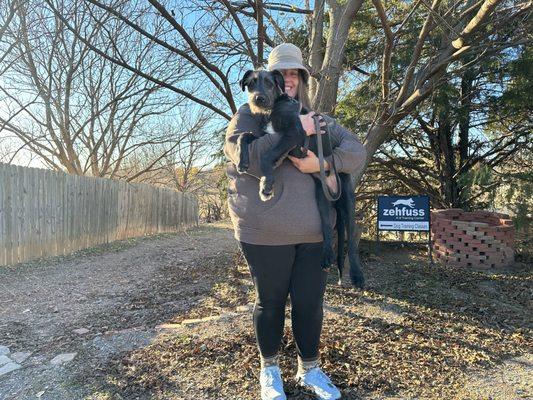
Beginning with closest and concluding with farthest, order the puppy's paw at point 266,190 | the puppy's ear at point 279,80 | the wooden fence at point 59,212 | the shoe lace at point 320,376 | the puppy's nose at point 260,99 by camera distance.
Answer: the puppy's paw at point 266,190 < the puppy's nose at point 260,99 < the puppy's ear at point 279,80 < the shoe lace at point 320,376 < the wooden fence at point 59,212

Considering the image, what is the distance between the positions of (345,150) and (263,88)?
57cm

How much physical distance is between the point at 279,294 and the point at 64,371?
168cm

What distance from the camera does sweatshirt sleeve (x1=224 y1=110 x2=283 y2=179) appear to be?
2137 millimetres

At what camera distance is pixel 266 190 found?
2129 mm

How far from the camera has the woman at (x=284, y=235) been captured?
2.20m

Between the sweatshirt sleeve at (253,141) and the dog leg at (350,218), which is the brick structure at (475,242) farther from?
the sweatshirt sleeve at (253,141)

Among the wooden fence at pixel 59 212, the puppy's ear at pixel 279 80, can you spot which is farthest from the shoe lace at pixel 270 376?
the wooden fence at pixel 59 212

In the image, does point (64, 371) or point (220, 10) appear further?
point (220, 10)

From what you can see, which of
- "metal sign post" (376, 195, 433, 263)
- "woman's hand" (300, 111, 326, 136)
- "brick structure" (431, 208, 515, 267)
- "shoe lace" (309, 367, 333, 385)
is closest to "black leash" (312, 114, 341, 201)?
"woman's hand" (300, 111, 326, 136)

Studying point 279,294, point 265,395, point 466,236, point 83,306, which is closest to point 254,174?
point 279,294

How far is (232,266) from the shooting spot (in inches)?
265

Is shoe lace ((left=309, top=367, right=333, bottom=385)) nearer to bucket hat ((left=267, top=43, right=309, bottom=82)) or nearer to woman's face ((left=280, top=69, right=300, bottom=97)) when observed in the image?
woman's face ((left=280, top=69, right=300, bottom=97))

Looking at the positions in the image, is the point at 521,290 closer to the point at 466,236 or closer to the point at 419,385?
the point at 466,236

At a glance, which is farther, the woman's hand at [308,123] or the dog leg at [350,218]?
the dog leg at [350,218]
